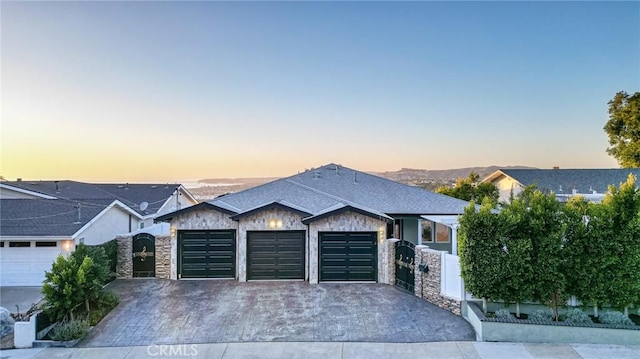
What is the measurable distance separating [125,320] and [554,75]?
942 inches

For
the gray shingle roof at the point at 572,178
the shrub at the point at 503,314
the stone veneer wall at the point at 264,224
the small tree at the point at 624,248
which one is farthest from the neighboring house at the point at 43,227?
the gray shingle roof at the point at 572,178

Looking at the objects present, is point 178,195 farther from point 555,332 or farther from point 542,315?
point 555,332

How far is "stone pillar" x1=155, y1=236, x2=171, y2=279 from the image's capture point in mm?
14570

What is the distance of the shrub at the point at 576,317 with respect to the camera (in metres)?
9.16

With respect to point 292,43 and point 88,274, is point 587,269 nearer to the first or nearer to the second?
point 88,274

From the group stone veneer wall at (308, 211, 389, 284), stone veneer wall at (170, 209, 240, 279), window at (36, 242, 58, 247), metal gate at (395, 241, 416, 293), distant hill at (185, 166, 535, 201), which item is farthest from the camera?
distant hill at (185, 166, 535, 201)

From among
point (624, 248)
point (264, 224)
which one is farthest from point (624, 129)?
point (264, 224)

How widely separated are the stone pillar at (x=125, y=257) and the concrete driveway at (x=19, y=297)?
8.71 feet

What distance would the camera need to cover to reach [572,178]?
32938 millimetres

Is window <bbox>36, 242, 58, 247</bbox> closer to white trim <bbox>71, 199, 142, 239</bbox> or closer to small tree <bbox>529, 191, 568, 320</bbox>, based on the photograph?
white trim <bbox>71, 199, 142, 239</bbox>

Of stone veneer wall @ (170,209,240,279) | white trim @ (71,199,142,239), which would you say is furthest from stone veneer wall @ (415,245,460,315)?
white trim @ (71,199,142,239)

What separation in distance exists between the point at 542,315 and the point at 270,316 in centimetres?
741

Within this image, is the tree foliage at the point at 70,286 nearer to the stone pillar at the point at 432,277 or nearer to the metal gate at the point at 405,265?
the metal gate at the point at 405,265

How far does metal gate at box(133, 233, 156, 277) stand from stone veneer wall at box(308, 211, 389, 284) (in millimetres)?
6502
